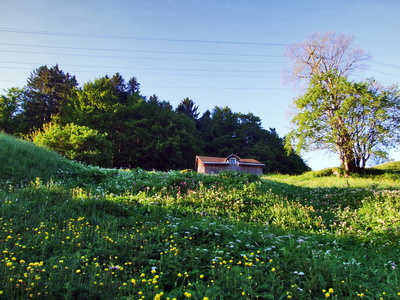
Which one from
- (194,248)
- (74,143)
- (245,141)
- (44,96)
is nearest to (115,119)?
(44,96)

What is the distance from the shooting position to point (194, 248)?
412 cm

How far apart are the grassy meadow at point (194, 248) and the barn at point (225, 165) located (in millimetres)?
24507

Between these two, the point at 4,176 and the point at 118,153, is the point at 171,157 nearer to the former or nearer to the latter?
the point at 118,153

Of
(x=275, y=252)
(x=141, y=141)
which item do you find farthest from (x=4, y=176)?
(x=141, y=141)

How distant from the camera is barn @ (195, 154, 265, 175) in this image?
34.1 meters

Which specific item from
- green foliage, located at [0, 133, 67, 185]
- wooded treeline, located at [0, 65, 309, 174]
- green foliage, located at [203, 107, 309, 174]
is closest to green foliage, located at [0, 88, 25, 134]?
wooded treeline, located at [0, 65, 309, 174]

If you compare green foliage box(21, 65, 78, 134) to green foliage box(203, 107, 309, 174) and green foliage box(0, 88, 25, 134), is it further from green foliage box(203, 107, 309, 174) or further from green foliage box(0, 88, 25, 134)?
green foliage box(203, 107, 309, 174)

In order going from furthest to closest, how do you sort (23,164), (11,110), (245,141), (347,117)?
(245,141) < (11,110) < (347,117) < (23,164)

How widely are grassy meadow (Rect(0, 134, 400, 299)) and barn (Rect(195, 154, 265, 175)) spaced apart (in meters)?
24.5

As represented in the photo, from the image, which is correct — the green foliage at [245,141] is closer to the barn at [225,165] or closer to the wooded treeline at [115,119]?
Answer: the wooded treeline at [115,119]

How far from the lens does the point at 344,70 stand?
78.1 ft

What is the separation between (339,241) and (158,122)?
119 feet

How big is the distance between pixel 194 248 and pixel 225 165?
31.7 m

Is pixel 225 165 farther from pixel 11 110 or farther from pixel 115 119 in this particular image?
pixel 11 110
